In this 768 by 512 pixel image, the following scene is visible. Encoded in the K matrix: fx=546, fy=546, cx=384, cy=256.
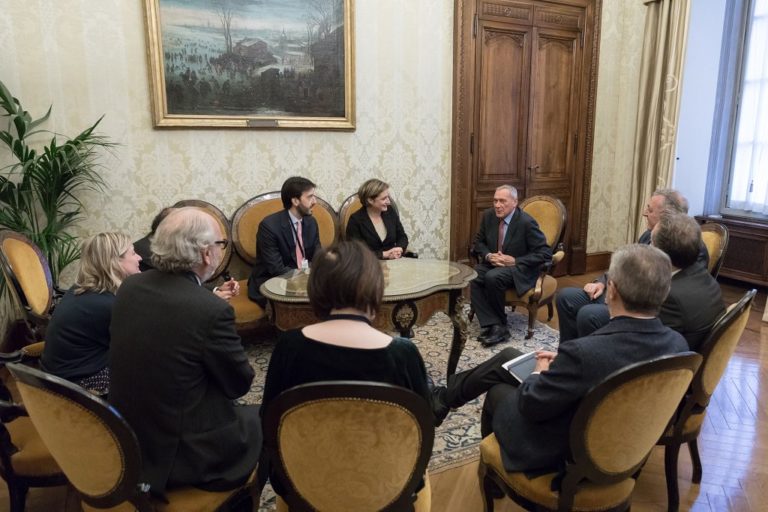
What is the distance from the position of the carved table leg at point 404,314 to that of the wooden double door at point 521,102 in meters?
2.22

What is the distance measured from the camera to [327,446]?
128cm

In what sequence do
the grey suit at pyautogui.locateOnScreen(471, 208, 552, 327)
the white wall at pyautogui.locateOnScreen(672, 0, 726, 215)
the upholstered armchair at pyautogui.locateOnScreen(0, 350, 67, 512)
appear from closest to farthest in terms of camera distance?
1. the upholstered armchair at pyautogui.locateOnScreen(0, 350, 67, 512)
2. the grey suit at pyautogui.locateOnScreen(471, 208, 552, 327)
3. the white wall at pyautogui.locateOnScreen(672, 0, 726, 215)

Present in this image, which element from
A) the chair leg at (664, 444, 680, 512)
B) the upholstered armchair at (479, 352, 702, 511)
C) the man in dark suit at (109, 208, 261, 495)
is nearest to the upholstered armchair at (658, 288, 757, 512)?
the chair leg at (664, 444, 680, 512)

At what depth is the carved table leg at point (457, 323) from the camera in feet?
9.96

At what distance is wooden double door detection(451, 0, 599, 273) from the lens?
4.76 metres

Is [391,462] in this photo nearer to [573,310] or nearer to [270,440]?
[270,440]

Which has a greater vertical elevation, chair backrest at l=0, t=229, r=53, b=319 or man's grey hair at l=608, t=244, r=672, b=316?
man's grey hair at l=608, t=244, r=672, b=316

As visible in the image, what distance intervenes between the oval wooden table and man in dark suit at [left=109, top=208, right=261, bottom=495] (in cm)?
108

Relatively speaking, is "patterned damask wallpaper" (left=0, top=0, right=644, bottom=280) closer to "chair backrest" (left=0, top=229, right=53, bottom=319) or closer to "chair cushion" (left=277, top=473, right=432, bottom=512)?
"chair backrest" (left=0, top=229, right=53, bottom=319)

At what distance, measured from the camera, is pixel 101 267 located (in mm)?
1976

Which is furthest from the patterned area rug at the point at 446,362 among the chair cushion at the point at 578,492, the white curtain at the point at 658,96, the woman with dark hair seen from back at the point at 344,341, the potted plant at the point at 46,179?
the white curtain at the point at 658,96

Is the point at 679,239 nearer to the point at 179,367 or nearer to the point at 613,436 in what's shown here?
the point at 613,436

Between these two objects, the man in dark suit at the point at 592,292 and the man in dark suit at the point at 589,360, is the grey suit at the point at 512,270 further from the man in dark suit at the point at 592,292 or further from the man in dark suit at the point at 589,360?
the man in dark suit at the point at 589,360

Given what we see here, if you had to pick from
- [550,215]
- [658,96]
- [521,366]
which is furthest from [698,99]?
[521,366]
